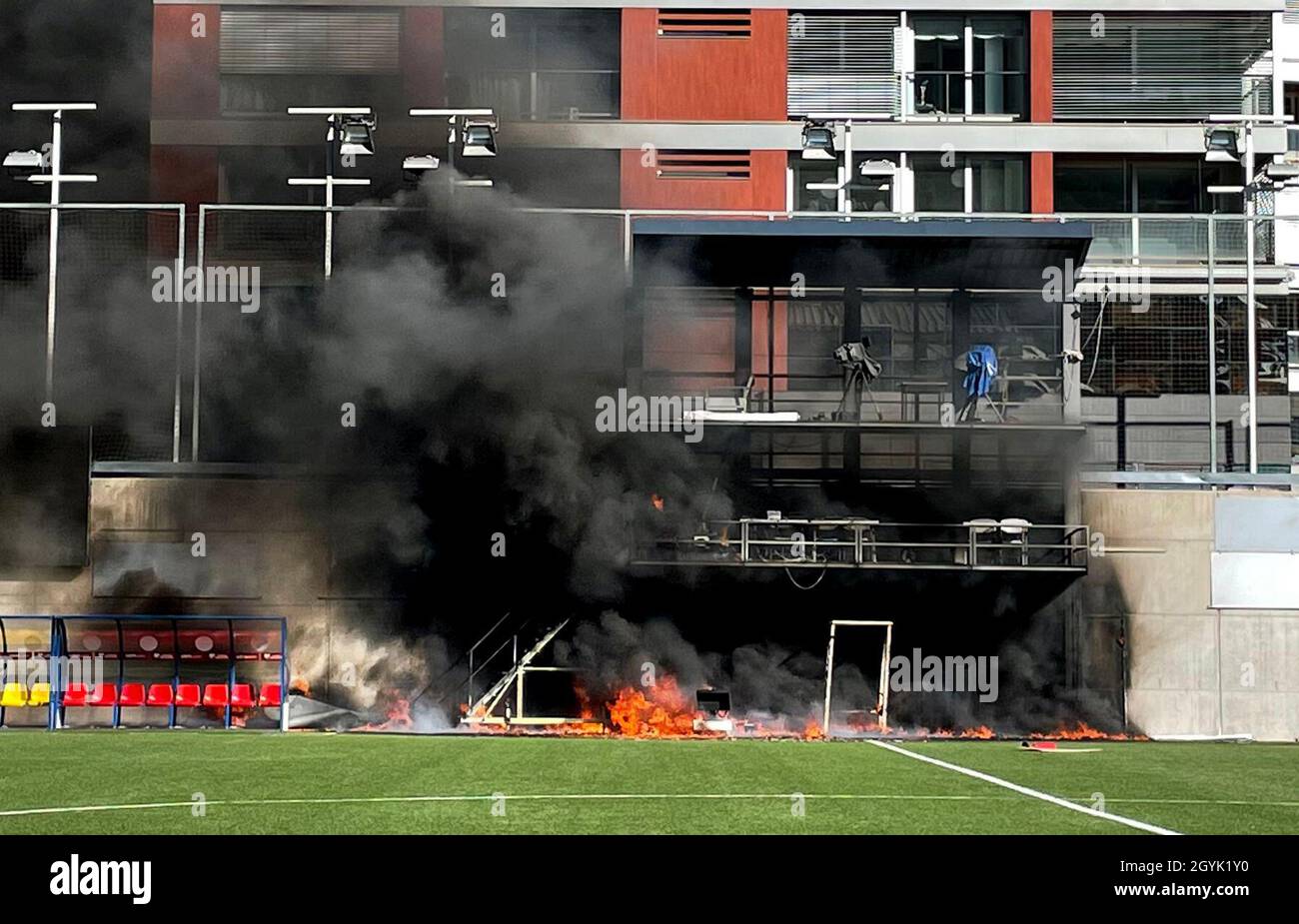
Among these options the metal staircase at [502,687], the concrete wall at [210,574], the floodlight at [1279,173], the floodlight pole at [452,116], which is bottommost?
the metal staircase at [502,687]

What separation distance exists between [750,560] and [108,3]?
44.3 feet

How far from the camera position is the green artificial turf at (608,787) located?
28.7ft

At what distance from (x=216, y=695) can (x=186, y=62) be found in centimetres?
1364

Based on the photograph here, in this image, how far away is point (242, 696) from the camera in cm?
2002

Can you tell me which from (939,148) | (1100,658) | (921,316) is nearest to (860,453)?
(921,316)

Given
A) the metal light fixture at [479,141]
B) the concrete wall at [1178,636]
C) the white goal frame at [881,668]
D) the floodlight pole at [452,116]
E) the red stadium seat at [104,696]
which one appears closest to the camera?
the red stadium seat at [104,696]

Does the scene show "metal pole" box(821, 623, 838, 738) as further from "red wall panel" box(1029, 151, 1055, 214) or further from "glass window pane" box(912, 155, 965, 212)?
"red wall panel" box(1029, 151, 1055, 214)

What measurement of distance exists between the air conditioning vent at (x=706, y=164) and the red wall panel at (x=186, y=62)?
767 cm

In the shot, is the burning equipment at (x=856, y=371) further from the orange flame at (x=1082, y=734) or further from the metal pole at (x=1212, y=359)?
the orange flame at (x=1082, y=734)

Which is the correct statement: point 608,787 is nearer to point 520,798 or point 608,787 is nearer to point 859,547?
point 520,798

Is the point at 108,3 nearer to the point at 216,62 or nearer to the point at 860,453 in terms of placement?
the point at 216,62

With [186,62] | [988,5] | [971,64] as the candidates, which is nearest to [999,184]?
[971,64]

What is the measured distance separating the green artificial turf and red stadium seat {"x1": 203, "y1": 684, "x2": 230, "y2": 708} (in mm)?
3128

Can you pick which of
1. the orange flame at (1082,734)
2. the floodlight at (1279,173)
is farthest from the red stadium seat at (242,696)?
the floodlight at (1279,173)
